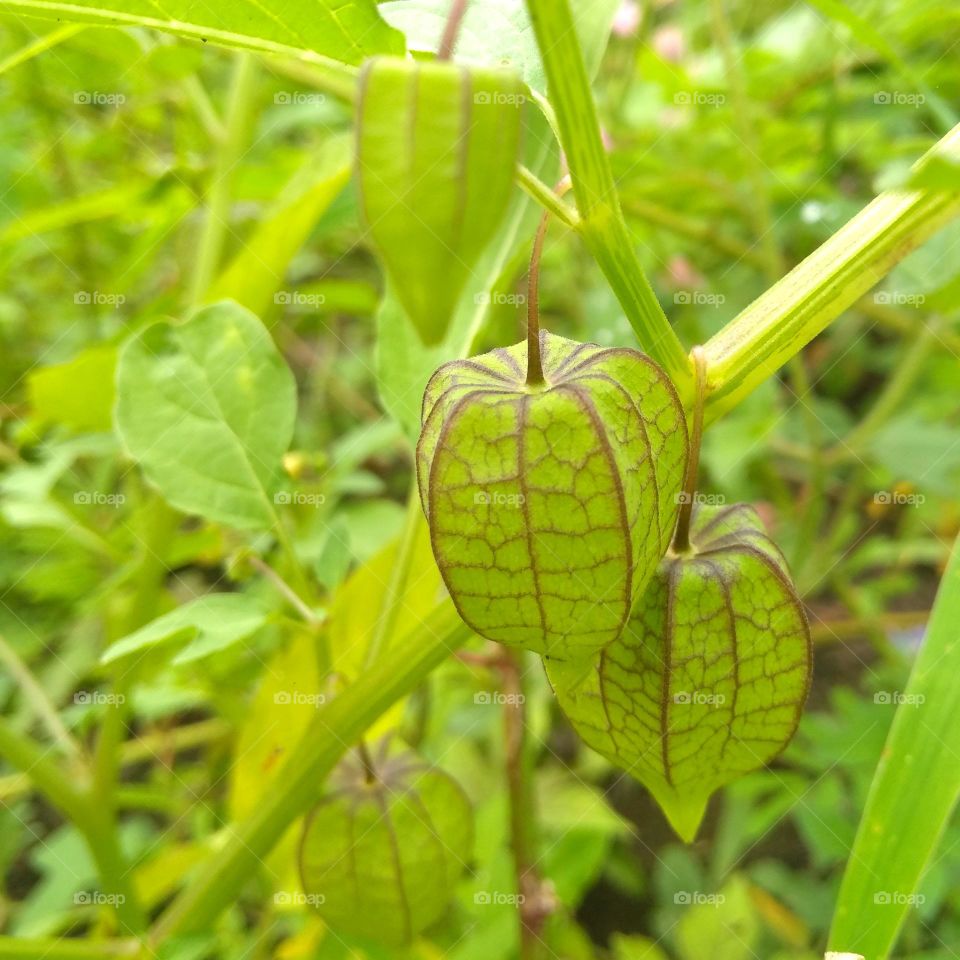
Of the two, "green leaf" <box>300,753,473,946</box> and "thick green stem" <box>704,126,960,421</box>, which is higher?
Answer: "thick green stem" <box>704,126,960,421</box>

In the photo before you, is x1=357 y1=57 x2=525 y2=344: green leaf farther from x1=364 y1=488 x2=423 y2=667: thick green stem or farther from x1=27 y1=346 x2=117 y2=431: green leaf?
x1=27 y1=346 x2=117 y2=431: green leaf

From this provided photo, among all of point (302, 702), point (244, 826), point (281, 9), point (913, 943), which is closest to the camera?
point (281, 9)

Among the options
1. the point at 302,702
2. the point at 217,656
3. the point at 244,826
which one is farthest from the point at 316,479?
the point at 244,826

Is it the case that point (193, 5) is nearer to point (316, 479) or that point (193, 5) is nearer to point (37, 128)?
point (316, 479)

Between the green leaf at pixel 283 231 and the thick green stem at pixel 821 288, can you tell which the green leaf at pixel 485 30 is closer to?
the thick green stem at pixel 821 288

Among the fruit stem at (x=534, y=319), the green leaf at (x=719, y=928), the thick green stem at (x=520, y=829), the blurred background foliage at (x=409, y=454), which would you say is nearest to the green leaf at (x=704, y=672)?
the fruit stem at (x=534, y=319)

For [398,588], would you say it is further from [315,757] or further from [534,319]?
[534,319]

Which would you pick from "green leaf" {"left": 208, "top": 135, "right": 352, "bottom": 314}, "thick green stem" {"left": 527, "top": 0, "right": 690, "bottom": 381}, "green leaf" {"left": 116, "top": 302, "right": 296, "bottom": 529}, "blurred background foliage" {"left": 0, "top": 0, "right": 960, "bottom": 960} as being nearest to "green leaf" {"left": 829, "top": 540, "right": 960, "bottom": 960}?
"thick green stem" {"left": 527, "top": 0, "right": 690, "bottom": 381}
